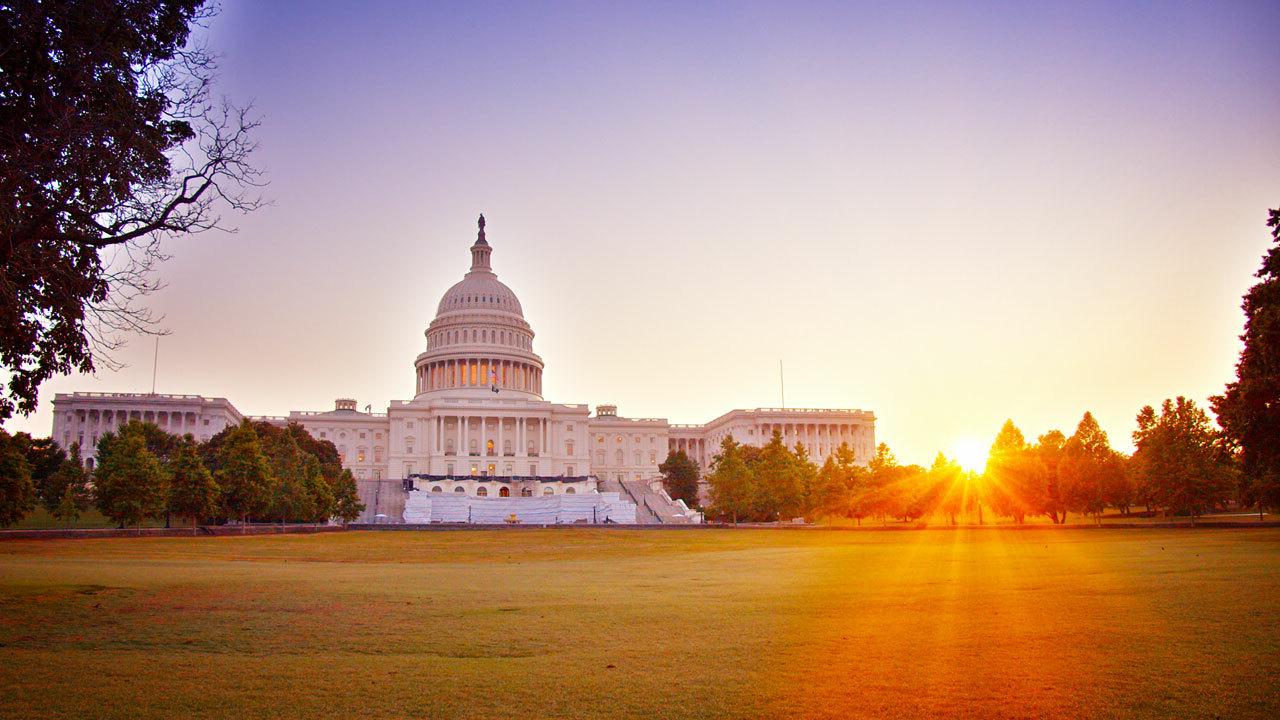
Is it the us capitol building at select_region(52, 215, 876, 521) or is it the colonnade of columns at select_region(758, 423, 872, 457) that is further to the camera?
the colonnade of columns at select_region(758, 423, 872, 457)

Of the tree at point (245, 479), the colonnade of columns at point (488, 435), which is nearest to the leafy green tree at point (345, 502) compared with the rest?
the tree at point (245, 479)

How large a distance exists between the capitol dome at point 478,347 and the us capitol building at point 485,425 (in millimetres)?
200

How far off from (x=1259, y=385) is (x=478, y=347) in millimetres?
128846

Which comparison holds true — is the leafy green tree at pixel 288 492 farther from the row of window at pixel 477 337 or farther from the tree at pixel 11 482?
the row of window at pixel 477 337

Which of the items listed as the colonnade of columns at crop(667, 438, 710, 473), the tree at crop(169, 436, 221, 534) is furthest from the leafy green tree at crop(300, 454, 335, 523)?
the colonnade of columns at crop(667, 438, 710, 473)

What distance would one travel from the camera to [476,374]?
6043 inches

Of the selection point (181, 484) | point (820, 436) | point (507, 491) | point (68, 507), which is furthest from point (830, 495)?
point (820, 436)

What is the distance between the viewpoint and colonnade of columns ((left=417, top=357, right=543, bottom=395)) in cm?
15325

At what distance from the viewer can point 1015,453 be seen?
7894 cm

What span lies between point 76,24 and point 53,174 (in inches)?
105

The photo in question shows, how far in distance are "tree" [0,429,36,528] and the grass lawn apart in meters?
25.9

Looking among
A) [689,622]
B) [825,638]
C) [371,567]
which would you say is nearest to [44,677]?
[689,622]

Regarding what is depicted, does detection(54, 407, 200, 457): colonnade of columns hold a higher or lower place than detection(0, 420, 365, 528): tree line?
higher

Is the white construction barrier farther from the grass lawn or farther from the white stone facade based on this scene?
the grass lawn
